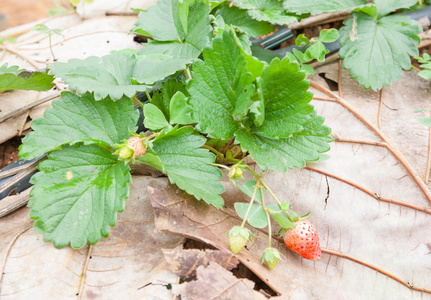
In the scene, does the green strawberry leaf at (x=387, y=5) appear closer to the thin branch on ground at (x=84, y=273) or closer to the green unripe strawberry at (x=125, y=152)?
the green unripe strawberry at (x=125, y=152)

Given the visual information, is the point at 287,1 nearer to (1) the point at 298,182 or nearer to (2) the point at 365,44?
(2) the point at 365,44

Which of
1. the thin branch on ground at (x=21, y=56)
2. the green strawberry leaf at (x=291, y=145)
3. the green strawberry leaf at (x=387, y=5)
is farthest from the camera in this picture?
the thin branch on ground at (x=21, y=56)

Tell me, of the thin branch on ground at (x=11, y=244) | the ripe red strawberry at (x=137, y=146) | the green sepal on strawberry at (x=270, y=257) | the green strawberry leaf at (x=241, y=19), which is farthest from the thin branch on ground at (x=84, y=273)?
the green strawberry leaf at (x=241, y=19)

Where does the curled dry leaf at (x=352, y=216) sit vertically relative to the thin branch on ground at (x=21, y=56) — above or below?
below

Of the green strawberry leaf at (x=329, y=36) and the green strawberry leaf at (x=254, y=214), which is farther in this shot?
the green strawberry leaf at (x=329, y=36)

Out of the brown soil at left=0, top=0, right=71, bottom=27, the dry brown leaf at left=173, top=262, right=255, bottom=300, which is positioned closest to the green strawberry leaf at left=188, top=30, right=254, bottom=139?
the dry brown leaf at left=173, top=262, right=255, bottom=300

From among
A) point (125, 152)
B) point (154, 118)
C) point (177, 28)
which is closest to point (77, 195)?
A: point (125, 152)

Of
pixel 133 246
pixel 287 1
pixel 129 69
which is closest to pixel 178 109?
pixel 129 69
